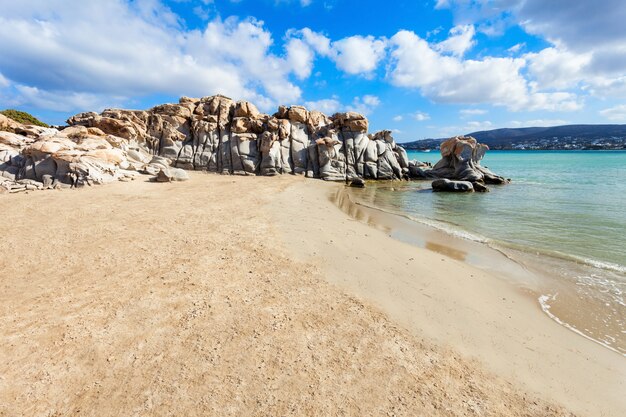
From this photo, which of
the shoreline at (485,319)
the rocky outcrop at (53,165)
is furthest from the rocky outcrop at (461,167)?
the rocky outcrop at (53,165)

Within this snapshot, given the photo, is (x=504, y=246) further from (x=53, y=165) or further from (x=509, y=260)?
(x=53, y=165)

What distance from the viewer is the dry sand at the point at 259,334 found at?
445 cm

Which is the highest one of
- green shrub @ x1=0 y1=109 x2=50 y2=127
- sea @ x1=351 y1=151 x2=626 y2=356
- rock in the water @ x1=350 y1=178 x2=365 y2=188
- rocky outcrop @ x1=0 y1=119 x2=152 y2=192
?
green shrub @ x1=0 y1=109 x2=50 y2=127

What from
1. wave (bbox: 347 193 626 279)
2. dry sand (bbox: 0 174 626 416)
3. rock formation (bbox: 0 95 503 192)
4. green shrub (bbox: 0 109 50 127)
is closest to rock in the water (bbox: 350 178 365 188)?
rock formation (bbox: 0 95 503 192)

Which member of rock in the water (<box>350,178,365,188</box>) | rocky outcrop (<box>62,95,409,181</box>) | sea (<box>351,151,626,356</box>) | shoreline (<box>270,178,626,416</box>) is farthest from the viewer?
rocky outcrop (<box>62,95,409,181</box>)

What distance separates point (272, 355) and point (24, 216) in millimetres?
14385

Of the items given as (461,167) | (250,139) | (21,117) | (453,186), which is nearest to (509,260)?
(453,186)

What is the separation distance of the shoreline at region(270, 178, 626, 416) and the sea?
827 mm

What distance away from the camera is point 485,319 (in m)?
6.91

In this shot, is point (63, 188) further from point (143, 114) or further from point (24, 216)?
point (143, 114)

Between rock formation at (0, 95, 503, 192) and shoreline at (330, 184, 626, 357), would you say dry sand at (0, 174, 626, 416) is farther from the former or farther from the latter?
rock formation at (0, 95, 503, 192)

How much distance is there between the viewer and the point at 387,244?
12008 mm

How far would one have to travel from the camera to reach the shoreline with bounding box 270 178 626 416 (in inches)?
201

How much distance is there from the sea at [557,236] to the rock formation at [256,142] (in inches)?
434
